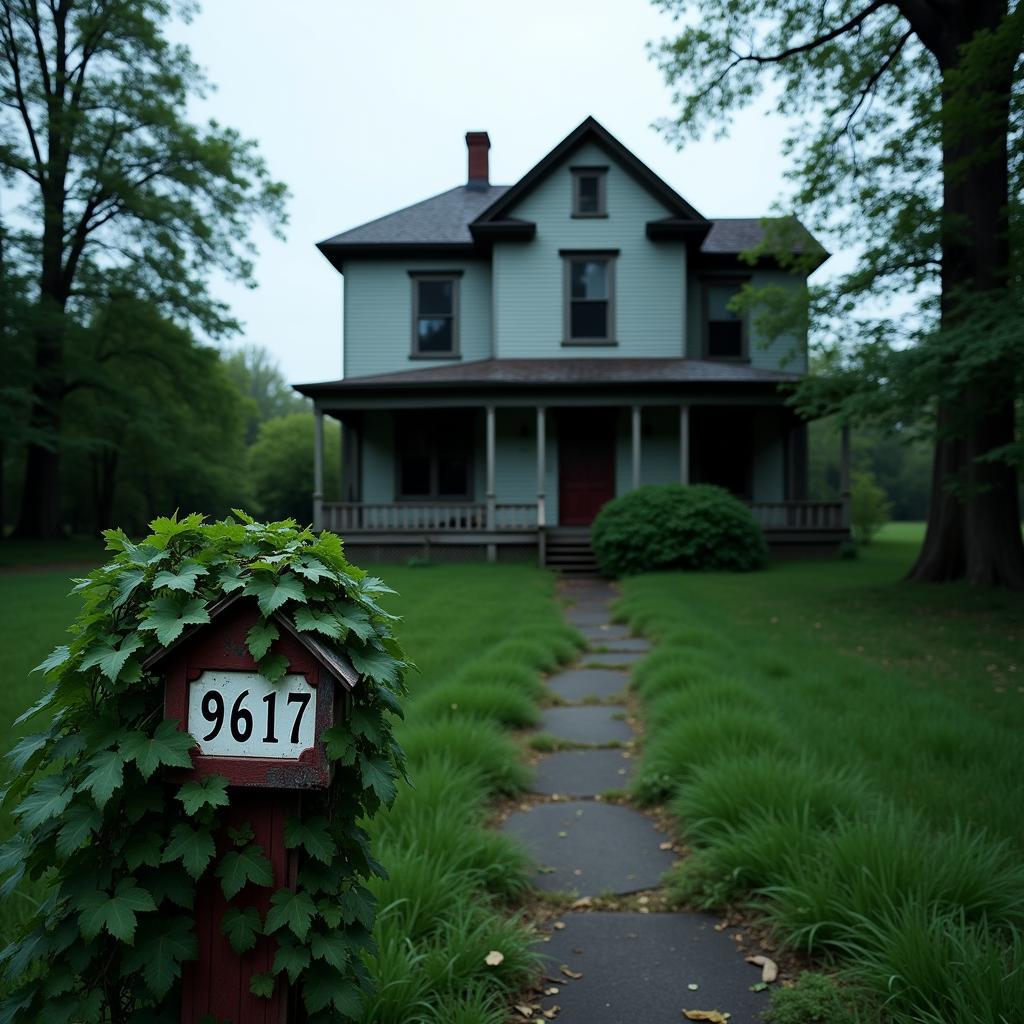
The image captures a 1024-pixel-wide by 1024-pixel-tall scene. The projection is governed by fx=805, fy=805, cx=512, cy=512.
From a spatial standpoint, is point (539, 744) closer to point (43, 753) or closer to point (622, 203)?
point (43, 753)

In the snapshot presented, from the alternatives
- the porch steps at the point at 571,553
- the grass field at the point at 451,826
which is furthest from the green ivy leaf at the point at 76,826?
the porch steps at the point at 571,553

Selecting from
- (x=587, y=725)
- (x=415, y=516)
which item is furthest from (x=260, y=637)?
(x=415, y=516)

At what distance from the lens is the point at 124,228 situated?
22.5 meters

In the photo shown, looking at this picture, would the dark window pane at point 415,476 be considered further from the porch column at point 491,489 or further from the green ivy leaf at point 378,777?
the green ivy leaf at point 378,777

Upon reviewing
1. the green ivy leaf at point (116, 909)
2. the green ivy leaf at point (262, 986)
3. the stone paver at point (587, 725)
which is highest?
the green ivy leaf at point (116, 909)

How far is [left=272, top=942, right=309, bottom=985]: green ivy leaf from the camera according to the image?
1.61 metres

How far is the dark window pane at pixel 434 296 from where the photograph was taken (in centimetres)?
1923

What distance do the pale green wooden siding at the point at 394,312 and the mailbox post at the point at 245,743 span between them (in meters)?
17.9

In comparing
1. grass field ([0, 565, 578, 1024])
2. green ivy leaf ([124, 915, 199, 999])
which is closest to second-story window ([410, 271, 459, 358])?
grass field ([0, 565, 578, 1024])

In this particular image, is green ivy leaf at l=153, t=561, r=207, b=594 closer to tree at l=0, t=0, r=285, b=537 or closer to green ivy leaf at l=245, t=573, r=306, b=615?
green ivy leaf at l=245, t=573, r=306, b=615

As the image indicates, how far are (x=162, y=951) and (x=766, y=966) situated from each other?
178 cm

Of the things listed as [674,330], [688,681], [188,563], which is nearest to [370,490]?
[674,330]

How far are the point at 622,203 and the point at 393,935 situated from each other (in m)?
18.2

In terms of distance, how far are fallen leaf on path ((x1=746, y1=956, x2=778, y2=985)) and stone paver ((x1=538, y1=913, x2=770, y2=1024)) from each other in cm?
3
